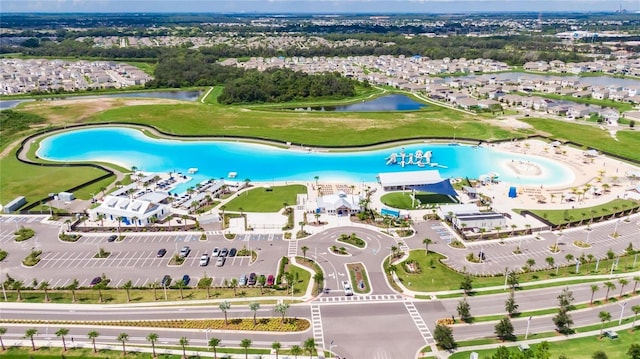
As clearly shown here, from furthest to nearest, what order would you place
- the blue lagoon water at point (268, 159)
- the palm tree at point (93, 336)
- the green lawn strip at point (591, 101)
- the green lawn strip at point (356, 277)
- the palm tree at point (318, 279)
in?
the green lawn strip at point (591, 101)
the blue lagoon water at point (268, 159)
the palm tree at point (318, 279)
the green lawn strip at point (356, 277)
the palm tree at point (93, 336)

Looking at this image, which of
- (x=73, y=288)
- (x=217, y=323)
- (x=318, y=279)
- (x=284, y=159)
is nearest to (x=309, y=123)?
(x=284, y=159)

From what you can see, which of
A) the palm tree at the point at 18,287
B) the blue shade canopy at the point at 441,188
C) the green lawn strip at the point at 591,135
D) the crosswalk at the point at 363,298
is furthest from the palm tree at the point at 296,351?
the green lawn strip at the point at 591,135

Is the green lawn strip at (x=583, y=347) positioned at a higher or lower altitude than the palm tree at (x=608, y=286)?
lower

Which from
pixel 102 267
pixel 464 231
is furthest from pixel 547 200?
pixel 102 267

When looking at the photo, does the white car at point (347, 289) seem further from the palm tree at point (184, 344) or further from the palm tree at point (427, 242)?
the palm tree at point (184, 344)

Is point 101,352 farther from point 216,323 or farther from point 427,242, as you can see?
point 427,242

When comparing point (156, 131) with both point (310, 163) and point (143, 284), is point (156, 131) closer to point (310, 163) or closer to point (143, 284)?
point (310, 163)

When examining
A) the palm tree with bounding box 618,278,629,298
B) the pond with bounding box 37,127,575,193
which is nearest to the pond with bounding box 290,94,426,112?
the pond with bounding box 37,127,575,193
